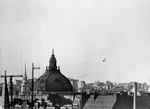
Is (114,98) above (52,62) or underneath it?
underneath

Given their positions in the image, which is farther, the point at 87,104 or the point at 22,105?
the point at 22,105

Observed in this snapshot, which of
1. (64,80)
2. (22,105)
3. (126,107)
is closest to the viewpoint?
(126,107)

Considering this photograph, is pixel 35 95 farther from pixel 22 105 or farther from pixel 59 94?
pixel 22 105

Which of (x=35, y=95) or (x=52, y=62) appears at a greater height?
(x=52, y=62)

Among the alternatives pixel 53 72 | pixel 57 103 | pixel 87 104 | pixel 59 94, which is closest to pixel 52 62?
pixel 53 72

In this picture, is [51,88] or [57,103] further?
[51,88]

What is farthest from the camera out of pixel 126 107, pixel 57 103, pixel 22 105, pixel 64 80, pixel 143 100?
pixel 64 80

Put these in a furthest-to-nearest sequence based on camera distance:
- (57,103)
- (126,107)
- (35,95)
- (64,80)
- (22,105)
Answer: (64,80), (35,95), (57,103), (22,105), (126,107)

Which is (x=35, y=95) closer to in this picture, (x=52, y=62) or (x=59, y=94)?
(x=59, y=94)

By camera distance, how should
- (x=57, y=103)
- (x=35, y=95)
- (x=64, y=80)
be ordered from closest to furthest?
(x=57, y=103) → (x=35, y=95) → (x=64, y=80)

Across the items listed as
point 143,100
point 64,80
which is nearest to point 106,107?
point 143,100
